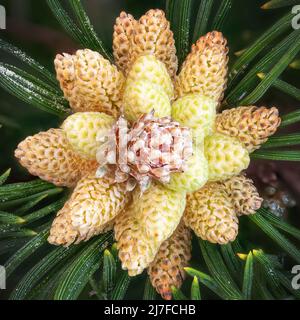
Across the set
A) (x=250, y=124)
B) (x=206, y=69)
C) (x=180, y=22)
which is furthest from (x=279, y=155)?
(x=180, y=22)

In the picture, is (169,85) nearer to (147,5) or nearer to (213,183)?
(213,183)

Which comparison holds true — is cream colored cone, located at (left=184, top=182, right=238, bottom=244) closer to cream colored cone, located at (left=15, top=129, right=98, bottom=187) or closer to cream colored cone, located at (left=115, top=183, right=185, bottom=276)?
cream colored cone, located at (left=115, top=183, right=185, bottom=276)

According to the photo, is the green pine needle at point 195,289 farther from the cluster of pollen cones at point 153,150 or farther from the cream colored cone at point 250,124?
the cream colored cone at point 250,124

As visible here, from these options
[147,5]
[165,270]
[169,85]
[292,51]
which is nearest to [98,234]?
[165,270]

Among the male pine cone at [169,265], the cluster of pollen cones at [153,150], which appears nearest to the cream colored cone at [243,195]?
the cluster of pollen cones at [153,150]

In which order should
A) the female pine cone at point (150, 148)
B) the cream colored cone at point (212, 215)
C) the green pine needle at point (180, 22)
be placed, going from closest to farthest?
the female pine cone at point (150, 148) → the cream colored cone at point (212, 215) → the green pine needle at point (180, 22)

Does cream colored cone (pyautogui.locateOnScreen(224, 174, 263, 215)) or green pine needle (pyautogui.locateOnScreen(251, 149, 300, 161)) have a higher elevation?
green pine needle (pyautogui.locateOnScreen(251, 149, 300, 161))

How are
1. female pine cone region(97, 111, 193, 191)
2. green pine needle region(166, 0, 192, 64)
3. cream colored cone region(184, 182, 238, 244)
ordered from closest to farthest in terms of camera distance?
female pine cone region(97, 111, 193, 191) → cream colored cone region(184, 182, 238, 244) → green pine needle region(166, 0, 192, 64)

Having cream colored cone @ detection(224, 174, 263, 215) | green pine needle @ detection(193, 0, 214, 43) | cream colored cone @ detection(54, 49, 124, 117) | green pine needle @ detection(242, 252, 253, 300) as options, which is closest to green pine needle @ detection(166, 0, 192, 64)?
green pine needle @ detection(193, 0, 214, 43)

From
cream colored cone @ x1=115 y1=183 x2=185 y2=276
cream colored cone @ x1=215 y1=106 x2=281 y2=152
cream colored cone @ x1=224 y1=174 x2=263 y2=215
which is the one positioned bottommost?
cream colored cone @ x1=115 y1=183 x2=185 y2=276
